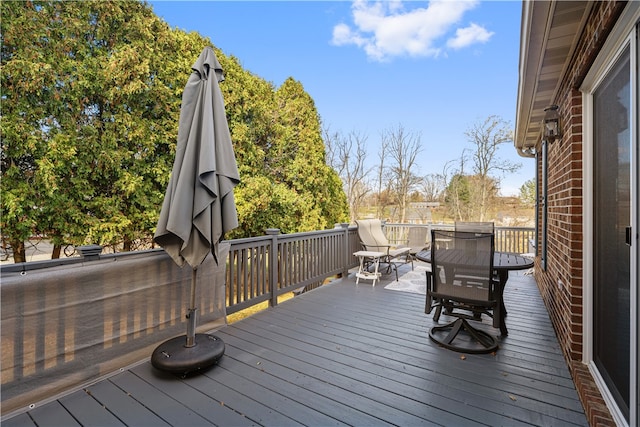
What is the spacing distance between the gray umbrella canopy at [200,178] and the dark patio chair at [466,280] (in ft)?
6.56

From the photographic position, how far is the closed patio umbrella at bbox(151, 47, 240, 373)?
7.80 ft

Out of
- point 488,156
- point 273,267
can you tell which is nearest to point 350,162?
point 488,156

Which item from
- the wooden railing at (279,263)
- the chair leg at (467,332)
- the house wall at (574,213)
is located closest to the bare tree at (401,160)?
the wooden railing at (279,263)

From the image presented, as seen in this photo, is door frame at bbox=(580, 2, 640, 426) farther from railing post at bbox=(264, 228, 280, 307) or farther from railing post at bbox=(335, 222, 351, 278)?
railing post at bbox=(335, 222, 351, 278)

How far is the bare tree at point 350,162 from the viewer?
38.8 ft

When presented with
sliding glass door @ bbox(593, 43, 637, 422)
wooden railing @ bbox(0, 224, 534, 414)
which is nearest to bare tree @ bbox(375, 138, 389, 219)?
wooden railing @ bbox(0, 224, 534, 414)

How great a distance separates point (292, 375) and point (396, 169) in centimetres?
1158

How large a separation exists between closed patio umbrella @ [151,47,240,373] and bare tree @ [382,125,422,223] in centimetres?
1100

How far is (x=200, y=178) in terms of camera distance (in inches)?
94.7

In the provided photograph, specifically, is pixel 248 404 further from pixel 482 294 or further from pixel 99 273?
pixel 482 294

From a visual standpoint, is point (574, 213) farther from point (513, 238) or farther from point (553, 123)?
point (513, 238)

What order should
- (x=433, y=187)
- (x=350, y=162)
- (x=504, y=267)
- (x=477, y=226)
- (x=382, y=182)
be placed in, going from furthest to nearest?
(x=433, y=187) → (x=382, y=182) → (x=350, y=162) → (x=477, y=226) → (x=504, y=267)

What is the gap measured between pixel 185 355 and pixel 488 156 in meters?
13.9

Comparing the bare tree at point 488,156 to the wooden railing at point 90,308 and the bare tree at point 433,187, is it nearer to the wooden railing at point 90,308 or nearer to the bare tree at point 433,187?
the bare tree at point 433,187
